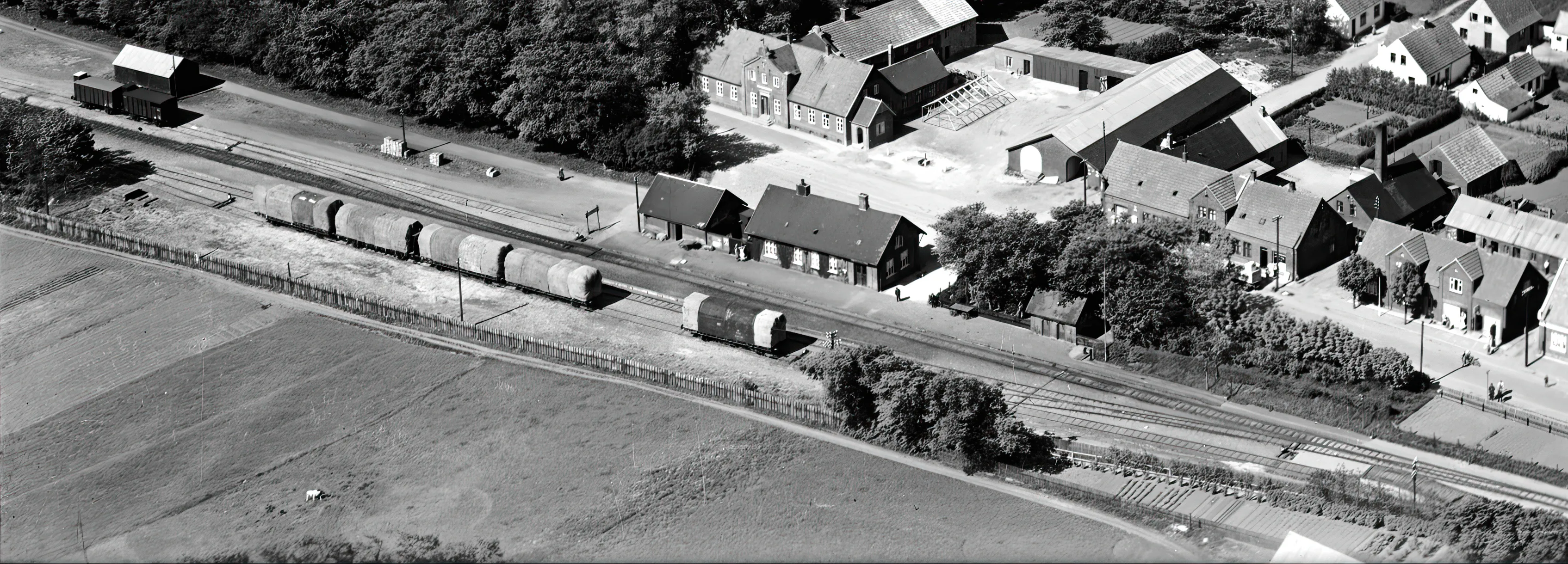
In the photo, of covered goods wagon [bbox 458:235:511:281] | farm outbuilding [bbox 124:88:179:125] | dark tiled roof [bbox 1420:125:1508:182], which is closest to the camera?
covered goods wagon [bbox 458:235:511:281]

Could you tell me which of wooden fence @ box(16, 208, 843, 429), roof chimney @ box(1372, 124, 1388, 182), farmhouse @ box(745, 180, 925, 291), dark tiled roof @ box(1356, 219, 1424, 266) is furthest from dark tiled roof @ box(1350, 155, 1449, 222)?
wooden fence @ box(16, 208, 843, 429)

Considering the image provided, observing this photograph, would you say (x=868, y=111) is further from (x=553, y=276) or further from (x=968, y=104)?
(x=553, y=276)

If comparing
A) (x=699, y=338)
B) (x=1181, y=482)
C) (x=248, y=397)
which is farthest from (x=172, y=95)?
(x=1181, y=482)

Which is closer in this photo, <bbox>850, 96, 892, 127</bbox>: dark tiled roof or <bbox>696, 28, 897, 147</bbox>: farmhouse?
<bbox>850, 96, 892, 127</bbox>: dark tiled roof

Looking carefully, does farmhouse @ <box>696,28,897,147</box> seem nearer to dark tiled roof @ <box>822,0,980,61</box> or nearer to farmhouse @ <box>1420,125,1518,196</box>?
dark tiled roof @ <box>822,0,980,61</box>

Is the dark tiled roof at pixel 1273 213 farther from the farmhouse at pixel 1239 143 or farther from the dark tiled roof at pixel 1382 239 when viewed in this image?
the farmhouse at pixel 1239 143

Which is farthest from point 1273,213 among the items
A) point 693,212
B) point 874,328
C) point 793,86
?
point 793,86

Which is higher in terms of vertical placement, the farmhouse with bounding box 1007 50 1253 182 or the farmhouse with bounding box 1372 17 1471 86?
the farmhouse with bounding box 1372 17 1471 86

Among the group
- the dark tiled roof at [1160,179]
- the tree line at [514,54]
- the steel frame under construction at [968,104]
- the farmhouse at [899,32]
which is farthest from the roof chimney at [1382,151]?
the tree line at [514,54]
